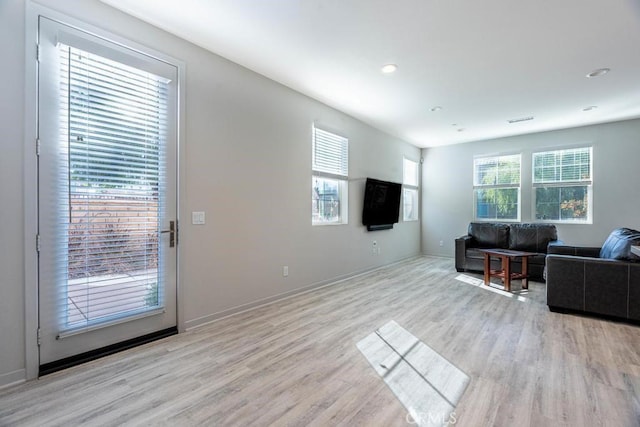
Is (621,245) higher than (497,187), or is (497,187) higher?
Result: (497,187)

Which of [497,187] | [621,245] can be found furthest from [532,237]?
[621,245]

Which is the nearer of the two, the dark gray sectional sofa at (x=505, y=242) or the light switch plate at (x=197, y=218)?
the light switch plate at (x=197, y=218)

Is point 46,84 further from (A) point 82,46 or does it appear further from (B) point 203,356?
(B) point 203,356

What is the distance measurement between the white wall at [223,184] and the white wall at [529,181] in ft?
12.1

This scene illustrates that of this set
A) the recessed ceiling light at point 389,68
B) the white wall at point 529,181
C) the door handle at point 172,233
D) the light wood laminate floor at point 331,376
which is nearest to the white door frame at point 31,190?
the light wood laminate floor at point 331,376

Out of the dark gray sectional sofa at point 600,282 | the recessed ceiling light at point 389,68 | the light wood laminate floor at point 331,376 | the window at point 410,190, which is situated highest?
the recessed ceiling light at point 389,68

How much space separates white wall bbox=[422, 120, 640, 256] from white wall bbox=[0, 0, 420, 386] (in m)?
3.68

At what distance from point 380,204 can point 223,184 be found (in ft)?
11.3

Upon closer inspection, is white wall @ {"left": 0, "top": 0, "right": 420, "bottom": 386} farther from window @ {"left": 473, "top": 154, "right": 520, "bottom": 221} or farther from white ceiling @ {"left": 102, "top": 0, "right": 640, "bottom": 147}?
window @ {"left": 473, "top": 154, "right": 520, "bottom": 221}

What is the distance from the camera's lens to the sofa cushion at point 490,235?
596cm

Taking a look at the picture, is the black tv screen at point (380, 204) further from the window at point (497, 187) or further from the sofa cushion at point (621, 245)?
the sofa cushion at point (621, 245)

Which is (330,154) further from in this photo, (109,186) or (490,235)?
(490,235)

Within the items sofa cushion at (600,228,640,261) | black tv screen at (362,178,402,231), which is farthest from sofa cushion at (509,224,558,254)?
black tv screen at (362,178,402,231)

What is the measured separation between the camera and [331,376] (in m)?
2.18
